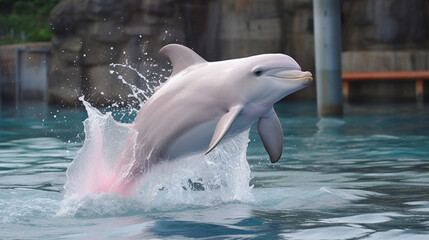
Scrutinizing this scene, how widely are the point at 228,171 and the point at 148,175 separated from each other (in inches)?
33.9

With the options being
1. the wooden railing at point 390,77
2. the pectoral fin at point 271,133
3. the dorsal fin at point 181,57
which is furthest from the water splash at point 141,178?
the wooden railing at point 390,77

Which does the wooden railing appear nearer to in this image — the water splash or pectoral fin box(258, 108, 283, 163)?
the water splash

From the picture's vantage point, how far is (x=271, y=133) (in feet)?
17.0

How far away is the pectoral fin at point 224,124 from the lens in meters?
4.67

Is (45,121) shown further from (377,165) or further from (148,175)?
(148,175)

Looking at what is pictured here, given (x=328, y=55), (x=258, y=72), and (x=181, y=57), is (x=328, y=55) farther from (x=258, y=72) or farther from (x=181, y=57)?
(x=258, y=72)

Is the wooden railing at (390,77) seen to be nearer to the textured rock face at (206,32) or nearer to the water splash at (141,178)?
the textured rock face at (206,32)

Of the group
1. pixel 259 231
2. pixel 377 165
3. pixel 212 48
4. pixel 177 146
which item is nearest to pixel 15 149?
pixel 377 165

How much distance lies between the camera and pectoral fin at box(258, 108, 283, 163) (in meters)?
5.15

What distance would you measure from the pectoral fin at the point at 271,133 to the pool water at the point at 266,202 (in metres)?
0.40

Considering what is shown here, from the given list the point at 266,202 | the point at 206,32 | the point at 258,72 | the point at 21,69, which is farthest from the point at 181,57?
the point at 21,69

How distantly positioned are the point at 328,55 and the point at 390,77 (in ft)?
24.2

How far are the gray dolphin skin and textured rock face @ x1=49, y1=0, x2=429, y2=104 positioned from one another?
52.7 feet

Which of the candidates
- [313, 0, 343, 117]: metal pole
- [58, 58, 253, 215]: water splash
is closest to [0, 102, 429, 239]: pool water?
[58, 58, 253, 215]: water splash
